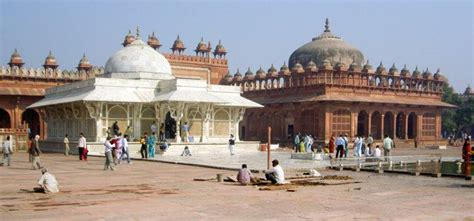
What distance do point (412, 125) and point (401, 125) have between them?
997mm

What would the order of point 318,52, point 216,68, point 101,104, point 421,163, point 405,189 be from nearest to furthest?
point 405,189 < point 421,163 < point 101,104 < point 318,52 < point 216,68

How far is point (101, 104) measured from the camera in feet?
86.1

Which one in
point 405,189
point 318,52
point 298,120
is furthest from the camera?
point 318,52

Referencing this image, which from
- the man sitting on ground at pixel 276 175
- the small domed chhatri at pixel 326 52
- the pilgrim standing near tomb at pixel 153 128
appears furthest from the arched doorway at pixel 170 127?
the man sitting on ground at pixel 276 175

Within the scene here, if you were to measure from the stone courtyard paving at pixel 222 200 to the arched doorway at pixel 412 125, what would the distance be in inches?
1086

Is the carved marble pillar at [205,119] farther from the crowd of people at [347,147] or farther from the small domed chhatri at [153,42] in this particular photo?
the small domed chhatri at [153,42]

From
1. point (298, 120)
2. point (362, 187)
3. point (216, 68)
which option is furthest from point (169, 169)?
point (216, 68)

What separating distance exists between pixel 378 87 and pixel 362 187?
2745cm

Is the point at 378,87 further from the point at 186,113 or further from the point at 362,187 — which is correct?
→ the point at 362,187

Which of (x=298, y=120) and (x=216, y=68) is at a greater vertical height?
(x=216, y=68)

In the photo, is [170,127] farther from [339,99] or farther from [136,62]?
[339,99]

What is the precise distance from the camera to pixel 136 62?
31109 millimetres

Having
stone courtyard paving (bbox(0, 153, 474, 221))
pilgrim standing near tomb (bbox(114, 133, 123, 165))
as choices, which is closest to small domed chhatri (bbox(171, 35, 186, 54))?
pilgrim standing near tomb (bbox(114, 133, 123, 165))

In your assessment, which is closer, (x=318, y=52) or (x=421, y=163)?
(x=421, y=163)
